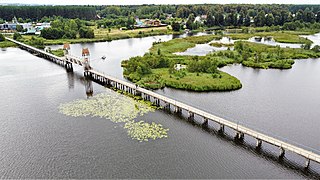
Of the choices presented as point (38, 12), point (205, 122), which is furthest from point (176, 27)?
point (205, 122)

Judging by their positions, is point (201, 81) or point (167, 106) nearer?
point (167, 106)

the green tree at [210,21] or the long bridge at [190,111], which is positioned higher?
the green tree at [210,21]

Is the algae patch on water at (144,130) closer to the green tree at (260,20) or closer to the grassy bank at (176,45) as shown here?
the grassy bank at (176,45)

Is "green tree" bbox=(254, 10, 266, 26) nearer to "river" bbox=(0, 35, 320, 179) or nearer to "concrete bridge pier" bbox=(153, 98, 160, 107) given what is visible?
"river" bbox=(0, 35, 320, 179)

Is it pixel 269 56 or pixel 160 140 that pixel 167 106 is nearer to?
pixel 160 140

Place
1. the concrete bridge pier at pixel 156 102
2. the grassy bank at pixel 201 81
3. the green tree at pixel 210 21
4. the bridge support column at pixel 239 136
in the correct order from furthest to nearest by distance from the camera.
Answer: the green tree at pixel 210 21 → the grassy bank at pixel 201 81 → the concrete bridge pier at pixel 156 102 → the bridge support column at pixel 239 136

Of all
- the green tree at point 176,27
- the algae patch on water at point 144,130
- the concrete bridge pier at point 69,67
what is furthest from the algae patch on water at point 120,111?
the green tree at point 176,27
